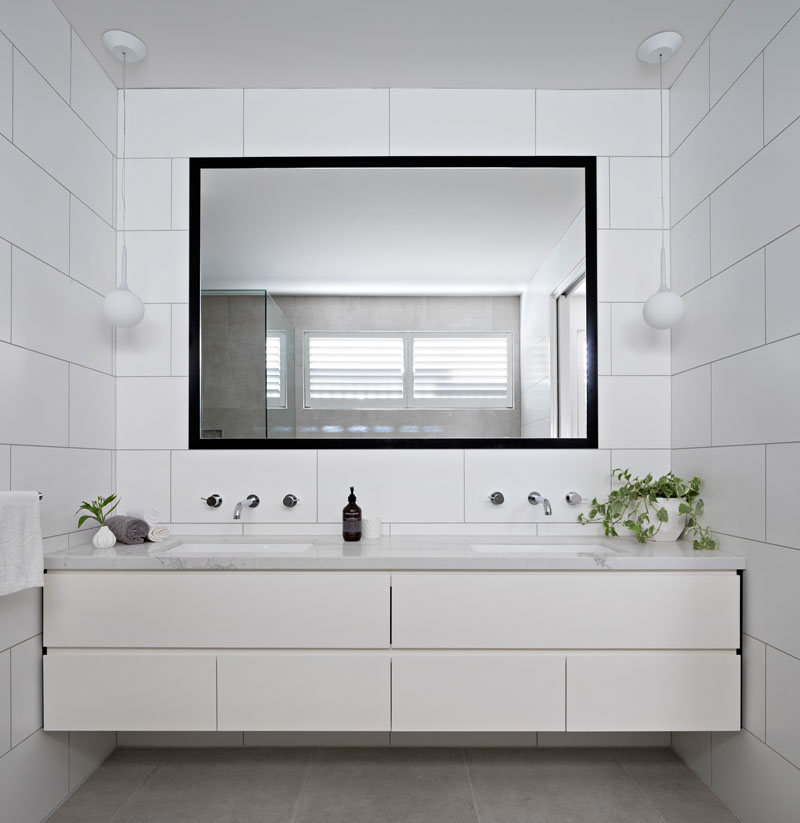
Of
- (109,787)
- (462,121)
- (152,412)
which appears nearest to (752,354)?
(462,121)

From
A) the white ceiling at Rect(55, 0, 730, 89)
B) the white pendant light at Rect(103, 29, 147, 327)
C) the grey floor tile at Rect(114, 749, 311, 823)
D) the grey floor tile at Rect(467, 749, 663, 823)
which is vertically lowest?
the grey floor tile at Rect(114, 749, 311, 823)

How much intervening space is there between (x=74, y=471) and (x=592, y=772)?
2.02 meters

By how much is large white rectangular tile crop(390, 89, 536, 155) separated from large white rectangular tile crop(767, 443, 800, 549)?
1471mm

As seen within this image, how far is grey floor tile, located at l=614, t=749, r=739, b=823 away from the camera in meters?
2.01

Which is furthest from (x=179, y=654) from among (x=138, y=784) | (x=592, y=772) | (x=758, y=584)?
(x=758, y=584)

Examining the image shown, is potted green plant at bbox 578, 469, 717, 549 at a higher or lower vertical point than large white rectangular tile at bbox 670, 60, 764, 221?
lower

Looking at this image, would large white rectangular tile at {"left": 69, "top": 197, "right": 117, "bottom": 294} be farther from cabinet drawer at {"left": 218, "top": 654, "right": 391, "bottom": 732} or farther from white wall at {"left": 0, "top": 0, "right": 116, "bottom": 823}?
cabinet drawer at {"left": 218, "top": 654, "right": 391, "bottom": 732}

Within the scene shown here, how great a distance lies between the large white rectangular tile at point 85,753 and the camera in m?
2.14

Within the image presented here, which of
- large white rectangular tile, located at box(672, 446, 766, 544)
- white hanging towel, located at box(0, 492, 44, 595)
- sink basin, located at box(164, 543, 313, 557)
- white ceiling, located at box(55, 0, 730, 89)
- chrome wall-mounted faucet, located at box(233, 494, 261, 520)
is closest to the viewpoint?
white hanging towel, located at box(0, 492, 44, 595)

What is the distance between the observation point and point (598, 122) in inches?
101

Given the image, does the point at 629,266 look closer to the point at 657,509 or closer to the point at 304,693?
the point at 657,509

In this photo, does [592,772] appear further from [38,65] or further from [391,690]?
[38,65]

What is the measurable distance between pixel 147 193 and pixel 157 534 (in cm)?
129

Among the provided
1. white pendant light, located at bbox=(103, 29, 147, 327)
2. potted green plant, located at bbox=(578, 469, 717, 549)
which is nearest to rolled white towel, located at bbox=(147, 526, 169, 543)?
white pendant light, located at bbox=(103, 29, 147, 327)
